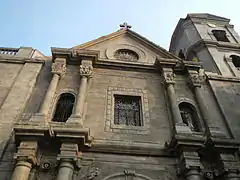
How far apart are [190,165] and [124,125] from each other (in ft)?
9.77

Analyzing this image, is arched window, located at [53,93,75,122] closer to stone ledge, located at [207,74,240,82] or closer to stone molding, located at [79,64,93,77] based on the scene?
stone molding, located at [79,64,93,77]

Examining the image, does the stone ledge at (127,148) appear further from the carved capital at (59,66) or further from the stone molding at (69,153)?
the carved capital at (59,66)

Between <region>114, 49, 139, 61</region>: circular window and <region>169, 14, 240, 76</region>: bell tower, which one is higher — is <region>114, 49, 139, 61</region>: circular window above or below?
below

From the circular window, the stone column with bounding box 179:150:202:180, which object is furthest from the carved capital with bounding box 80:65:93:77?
the stone column with bounding box 179:150:202:180

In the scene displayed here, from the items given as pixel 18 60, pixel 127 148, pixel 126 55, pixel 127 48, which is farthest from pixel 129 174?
pixel 127 48

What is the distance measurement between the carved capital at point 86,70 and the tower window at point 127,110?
1613mm

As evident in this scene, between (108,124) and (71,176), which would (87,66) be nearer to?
(108,124)

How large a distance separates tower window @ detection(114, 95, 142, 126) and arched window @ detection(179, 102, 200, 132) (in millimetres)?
1999

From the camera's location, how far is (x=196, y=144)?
9.07m

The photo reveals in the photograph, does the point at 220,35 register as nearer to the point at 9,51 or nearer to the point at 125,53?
the point at 125,53

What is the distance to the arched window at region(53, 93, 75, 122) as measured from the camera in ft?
35.3

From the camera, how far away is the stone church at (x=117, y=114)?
8.68 metres

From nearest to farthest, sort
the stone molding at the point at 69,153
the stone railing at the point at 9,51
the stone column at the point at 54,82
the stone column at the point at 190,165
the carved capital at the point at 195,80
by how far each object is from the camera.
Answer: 1. the stone molding at the point at 69,153
2. the stone column at the point at 190,165
3. the stone column at the point at 54,82
4. the carved capital at the point at 195,80
5. the stone railing at the point at 9,51

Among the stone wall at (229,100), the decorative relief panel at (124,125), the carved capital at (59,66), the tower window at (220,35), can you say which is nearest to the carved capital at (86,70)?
the carved capital at (59,66)
